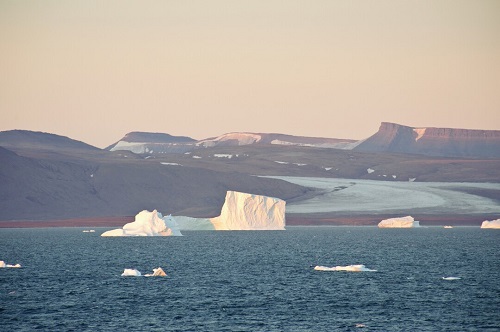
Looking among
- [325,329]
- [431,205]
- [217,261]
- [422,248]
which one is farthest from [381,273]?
[431,205]

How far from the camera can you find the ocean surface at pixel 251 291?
4781cm

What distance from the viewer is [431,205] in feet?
649

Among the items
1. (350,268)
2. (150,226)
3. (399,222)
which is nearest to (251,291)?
(350,268)

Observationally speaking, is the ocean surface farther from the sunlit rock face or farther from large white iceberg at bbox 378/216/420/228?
large white iceberg at bbox 378/216/420/228

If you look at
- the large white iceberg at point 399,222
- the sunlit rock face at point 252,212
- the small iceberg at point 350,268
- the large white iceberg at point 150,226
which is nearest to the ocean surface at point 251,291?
the small iceberg at point 350,268

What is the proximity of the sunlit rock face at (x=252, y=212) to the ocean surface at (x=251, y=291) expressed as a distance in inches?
1712

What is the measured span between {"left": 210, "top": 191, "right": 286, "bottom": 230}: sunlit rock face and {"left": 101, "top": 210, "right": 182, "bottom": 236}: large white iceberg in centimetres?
1176

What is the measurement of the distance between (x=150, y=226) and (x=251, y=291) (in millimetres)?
71933

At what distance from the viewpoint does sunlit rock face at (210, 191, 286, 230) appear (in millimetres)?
143875

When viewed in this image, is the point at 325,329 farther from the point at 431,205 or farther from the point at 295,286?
the point at 431,205

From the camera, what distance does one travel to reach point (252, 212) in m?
146

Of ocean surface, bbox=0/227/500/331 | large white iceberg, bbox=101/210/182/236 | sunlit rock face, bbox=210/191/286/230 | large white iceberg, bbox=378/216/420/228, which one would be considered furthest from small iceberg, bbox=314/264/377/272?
large white iceberg, bbox=378/216/420/228

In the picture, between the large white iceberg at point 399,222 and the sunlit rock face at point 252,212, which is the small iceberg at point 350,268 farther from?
the large white iceberg at point 399,222

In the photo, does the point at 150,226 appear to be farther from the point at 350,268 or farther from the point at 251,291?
the point at 251,291
